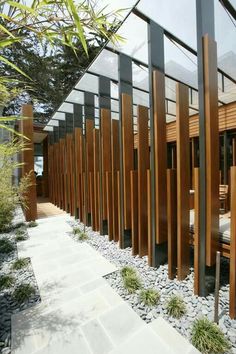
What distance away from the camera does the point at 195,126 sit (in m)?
6.62

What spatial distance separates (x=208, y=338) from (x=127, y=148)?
2969mm

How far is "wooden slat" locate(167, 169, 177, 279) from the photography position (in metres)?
2.87

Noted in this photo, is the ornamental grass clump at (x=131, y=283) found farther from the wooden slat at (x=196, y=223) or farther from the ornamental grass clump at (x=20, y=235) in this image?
the ornamental grass clump at (x=20, y=235)

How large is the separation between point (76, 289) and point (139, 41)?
3.91 m

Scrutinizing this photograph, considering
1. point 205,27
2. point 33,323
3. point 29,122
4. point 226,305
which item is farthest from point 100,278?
point 29,122

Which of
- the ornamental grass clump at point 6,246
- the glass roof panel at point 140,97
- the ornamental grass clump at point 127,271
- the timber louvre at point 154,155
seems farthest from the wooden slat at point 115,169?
the ornamental grass clump at point 6,246

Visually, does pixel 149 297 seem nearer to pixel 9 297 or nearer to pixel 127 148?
pixel 9 297

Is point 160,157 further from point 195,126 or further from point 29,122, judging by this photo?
point 29,122

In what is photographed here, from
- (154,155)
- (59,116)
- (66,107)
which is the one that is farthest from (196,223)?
(59,116)

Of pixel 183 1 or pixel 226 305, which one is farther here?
pixel 183 1

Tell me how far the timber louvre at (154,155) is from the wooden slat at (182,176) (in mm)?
13

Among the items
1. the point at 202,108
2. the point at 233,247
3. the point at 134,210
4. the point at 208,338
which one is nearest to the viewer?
the point at 208,338

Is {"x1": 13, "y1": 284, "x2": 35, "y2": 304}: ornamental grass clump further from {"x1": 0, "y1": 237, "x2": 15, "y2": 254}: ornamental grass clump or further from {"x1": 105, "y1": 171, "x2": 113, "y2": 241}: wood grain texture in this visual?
{"x1": 105, "y1": 171, "x2": 113, "y2": 241}: wood grain texture

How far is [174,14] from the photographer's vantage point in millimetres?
2889
